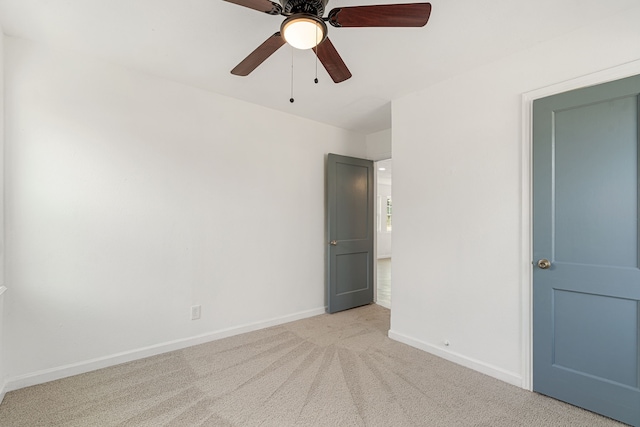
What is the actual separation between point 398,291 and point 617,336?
63.8 inches

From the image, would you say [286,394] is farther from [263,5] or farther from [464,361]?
[263,5]

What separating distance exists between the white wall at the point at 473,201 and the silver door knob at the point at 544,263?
119mm

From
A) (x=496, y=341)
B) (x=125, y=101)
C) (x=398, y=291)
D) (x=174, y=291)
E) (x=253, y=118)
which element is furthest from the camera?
(x=253, y=118)

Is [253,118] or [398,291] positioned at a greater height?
[253,118]

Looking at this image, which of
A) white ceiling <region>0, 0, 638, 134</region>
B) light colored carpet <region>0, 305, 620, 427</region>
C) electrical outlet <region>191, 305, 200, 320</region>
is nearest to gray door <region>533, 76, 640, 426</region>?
light colored carpet <region>0, 305, 620, 427</region>

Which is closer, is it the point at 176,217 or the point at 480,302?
the point at 480,302

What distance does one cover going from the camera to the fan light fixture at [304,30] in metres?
1.43

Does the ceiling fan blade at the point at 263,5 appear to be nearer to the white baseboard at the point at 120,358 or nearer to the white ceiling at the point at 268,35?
the white ceiling at the point at 268,35

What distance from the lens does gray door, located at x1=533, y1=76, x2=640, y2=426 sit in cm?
187

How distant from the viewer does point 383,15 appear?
144 cm

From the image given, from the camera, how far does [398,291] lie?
3.14 m

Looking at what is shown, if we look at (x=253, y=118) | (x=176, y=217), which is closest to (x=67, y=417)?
(x=176, y=217)

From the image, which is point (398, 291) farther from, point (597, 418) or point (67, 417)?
point (67, 417)

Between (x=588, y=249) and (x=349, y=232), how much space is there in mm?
2552
